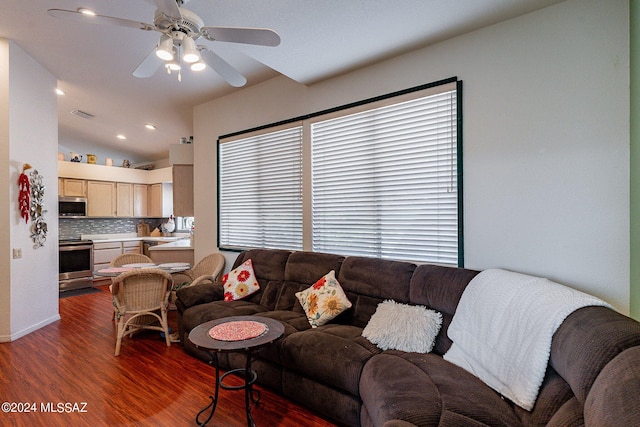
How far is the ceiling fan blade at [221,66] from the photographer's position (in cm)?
226

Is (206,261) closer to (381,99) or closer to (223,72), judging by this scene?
(223,72)

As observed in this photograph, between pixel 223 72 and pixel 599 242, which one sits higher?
pixel 223 72

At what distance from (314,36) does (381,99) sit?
0.84 metres

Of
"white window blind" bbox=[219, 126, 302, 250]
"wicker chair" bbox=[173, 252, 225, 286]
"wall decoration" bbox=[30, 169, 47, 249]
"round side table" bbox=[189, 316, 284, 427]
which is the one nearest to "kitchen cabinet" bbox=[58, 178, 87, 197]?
"wall decoration" bbox=[30, 169, 47, 249]

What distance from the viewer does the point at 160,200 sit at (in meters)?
7.42

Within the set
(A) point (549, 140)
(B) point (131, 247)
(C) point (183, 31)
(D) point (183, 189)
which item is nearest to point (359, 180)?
(A) point (549, 140)

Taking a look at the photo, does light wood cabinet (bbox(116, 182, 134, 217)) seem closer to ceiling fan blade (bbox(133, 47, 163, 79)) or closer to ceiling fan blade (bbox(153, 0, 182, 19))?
ceiling fan blade (bbox(133, 47, 163, 79))

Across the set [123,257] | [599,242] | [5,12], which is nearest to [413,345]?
[599,242]

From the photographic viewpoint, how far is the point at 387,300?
8.31 feet

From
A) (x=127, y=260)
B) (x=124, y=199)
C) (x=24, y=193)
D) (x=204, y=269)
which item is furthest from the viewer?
(x=124, y=199)

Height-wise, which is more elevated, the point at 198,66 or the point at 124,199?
the point at 198,66

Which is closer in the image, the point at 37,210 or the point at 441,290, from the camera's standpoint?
the point at 441,290

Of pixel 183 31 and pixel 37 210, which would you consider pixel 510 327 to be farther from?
pixel 37 210

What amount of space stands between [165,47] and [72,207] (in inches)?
228
